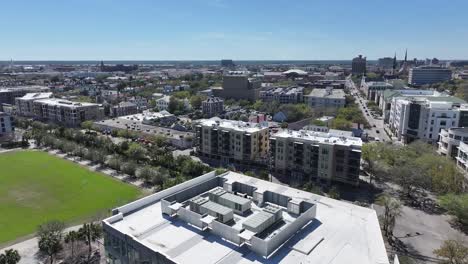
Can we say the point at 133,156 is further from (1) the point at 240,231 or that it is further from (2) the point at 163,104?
(2) the point at 163,104

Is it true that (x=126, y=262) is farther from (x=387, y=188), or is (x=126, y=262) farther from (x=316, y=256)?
(x=387, y=188)

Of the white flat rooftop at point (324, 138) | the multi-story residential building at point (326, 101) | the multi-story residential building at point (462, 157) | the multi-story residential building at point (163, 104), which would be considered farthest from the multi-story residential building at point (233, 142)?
the multi-story residential building at point (326, 101)

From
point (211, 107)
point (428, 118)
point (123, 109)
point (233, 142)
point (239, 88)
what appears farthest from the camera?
point (239, 88)

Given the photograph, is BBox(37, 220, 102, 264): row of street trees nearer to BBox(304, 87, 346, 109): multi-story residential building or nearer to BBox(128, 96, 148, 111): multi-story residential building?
BBox(128, 96, 148, 111): multi-story residential building

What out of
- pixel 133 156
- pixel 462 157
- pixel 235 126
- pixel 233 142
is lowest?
pixel 133 156

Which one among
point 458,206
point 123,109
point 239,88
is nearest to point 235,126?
point 458,206

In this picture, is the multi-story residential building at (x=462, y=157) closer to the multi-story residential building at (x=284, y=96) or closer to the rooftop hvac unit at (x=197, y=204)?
the rooftop hvac unit at (x=197, y=204)

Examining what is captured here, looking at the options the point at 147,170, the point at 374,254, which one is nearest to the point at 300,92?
the point at 147,170
